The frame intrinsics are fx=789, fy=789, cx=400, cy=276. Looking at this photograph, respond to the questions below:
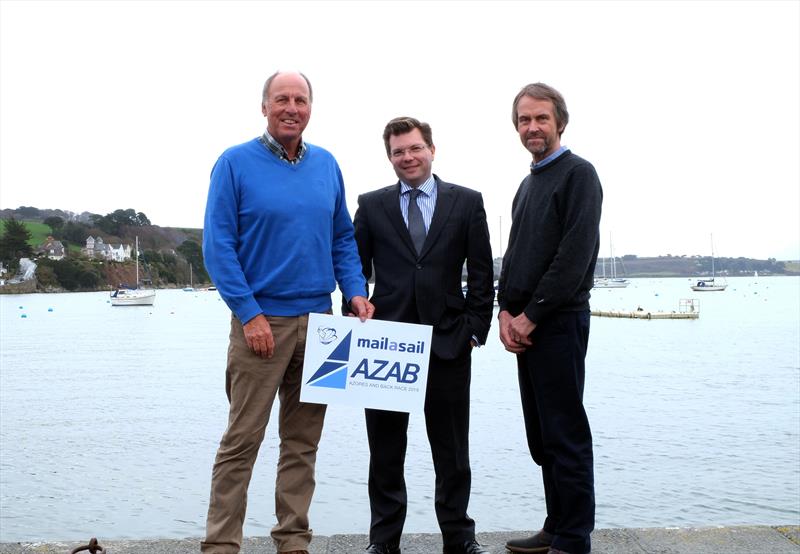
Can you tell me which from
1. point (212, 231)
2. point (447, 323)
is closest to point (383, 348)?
point (447, 323)

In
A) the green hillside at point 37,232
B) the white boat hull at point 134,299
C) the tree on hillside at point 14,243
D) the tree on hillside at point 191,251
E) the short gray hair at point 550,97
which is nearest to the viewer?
the short gray hair at point 550,97

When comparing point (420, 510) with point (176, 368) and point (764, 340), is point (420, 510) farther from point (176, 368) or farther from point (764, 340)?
point (764, 340)

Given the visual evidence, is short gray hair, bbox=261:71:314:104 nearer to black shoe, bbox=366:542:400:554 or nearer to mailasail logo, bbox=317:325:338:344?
mailasail logo, bbox=317:325:338:344

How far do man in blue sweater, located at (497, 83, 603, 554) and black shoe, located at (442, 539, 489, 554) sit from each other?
1.28ft

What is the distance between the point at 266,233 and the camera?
13.3ft

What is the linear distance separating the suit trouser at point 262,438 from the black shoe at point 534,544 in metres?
1.19

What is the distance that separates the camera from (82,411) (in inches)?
899

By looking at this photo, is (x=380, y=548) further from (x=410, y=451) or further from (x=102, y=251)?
(x=102, y=251)

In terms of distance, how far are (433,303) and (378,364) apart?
1.51 feet

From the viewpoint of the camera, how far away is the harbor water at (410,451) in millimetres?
11977

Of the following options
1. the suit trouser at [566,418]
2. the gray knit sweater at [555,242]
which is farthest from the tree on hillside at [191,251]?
the suit trouser at [566,418]

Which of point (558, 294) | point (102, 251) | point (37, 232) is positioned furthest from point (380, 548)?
point (37, 232)

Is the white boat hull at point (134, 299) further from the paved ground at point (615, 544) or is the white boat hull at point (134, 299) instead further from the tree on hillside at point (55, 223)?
the paved ground at point (615, 544)

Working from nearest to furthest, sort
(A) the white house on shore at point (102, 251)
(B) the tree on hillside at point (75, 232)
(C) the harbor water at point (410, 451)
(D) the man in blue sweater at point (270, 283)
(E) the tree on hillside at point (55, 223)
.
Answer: (D) the man in blue sweater at point (270, 283) → (C) the harbor water at point (410, 451) → (A) the white house on shore at point (102, 251) → (B) the tree on hillside at point (75, 232) → (E) the tree on hillside at point (55, 223)
